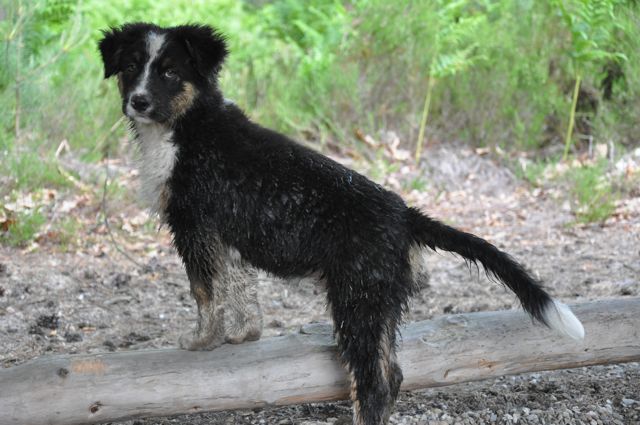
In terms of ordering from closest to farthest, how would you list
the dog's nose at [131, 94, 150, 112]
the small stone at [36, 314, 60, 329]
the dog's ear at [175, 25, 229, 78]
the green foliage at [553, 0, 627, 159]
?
the dog's nose at [131, 94, 150, 112], the dog's ear at [175, 25, 229, 78], the small stone at [36, 314, 60, 329], the green foliage at [553, 0, 627, 159]

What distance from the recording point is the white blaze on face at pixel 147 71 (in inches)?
166

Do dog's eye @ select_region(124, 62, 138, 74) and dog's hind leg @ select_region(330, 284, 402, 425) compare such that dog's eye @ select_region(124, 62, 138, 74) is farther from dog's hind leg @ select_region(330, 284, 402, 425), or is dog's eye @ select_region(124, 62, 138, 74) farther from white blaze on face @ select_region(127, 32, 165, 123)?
dog's hind leg @ select_region(330, 284, 402, 425)

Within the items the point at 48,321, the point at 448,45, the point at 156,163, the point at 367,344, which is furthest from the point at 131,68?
the point at 448,45

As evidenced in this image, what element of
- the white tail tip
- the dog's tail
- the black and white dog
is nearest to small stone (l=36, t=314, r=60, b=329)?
the black and white dog

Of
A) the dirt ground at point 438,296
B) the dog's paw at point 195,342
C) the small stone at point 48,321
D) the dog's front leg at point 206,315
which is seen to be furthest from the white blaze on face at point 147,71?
the small stone at point 48,321

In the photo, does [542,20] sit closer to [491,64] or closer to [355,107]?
[491,64]

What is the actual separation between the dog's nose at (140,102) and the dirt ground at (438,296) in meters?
1.68

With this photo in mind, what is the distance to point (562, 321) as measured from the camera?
12.5 ft

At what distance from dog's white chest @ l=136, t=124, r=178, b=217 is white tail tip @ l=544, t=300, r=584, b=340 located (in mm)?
1990

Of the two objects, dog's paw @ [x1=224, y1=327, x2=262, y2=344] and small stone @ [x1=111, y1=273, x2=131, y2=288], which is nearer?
dog's paw @ [x1=224, y1=327, x2=262, y2=344]

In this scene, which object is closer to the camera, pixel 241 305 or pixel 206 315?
pixel 206 315

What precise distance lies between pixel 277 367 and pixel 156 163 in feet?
4.09

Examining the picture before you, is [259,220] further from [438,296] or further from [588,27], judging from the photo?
[588,27]

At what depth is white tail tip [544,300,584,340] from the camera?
381 cm
